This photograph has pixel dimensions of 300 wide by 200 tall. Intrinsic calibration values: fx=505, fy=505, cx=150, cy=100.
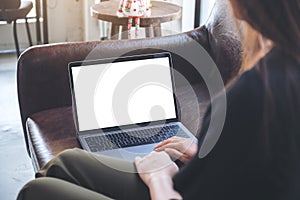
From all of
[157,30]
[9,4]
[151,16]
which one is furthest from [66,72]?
[9,4]

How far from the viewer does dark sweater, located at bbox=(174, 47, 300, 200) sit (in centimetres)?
77

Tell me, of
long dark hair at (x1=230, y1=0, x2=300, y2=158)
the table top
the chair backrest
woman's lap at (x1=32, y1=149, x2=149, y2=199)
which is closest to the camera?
long dark hair at (x1=230, y1=0, x2=300, y2=158)

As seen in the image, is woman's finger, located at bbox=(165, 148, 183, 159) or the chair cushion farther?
the chair cushion

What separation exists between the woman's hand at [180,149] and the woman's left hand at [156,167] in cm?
5

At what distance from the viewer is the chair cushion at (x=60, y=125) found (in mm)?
1473

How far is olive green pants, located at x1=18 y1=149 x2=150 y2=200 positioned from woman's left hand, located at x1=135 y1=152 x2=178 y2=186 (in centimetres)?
2

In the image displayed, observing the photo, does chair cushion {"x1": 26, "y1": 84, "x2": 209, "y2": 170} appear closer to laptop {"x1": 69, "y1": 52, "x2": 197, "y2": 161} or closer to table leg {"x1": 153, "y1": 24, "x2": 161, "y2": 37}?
laptop {"x1": 69, "y1": 52, "x2": 197, "y2": 161}

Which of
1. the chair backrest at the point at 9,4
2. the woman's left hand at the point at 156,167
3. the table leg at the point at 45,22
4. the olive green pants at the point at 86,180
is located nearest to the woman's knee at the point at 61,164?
the olive green pants at the point at 86,180

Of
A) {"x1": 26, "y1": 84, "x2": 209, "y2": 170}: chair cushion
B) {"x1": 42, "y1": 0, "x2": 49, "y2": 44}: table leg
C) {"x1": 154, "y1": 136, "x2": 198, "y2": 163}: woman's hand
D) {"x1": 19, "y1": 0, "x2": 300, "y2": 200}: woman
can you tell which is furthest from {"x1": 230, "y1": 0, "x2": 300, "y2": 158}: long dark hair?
{"x1": 42, "y1": 0, "x2": 49, "y2": 44}: table leg

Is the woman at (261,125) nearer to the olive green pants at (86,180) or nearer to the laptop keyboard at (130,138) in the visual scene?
the olive green pants at (86,180)

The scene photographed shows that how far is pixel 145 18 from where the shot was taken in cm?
236

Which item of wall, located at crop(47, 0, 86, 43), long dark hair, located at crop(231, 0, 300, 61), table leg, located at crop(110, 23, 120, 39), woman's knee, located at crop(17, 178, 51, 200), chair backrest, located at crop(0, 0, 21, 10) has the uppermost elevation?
long dark hair, located at crop(231, 0, 300, 61)

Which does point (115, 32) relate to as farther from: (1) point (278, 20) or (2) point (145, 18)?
(1) point (278, 20)

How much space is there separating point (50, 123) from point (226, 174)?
0.93 m
